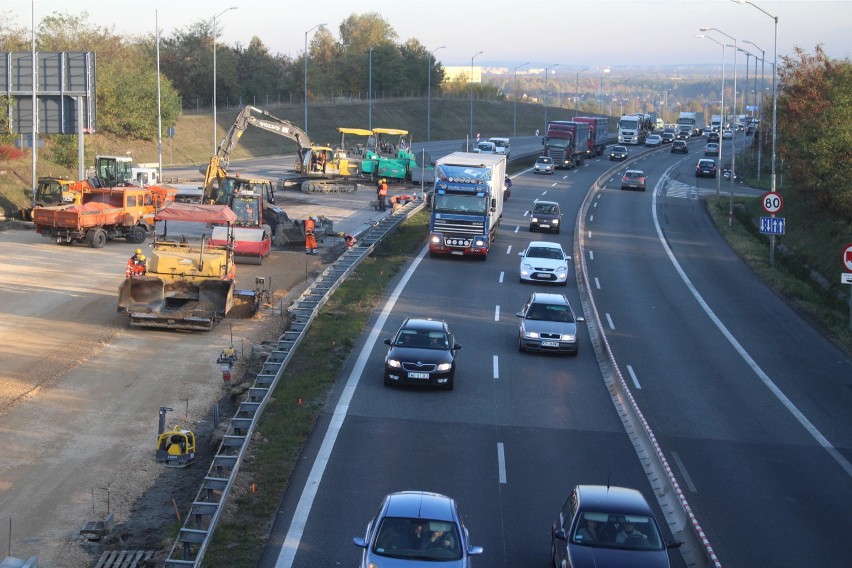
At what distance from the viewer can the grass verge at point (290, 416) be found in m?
14.4

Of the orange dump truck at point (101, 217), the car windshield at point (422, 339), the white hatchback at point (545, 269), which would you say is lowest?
the car windshield at point (422, 339)

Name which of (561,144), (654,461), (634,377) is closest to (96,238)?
(634,377)

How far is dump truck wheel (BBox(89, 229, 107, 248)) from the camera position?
4022cm

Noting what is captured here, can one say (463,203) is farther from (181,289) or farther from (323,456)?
(323,456)

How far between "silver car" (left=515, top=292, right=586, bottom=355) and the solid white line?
3.97 meters

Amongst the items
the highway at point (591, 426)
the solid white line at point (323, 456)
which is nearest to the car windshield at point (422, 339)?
the highway at point (591, 426)

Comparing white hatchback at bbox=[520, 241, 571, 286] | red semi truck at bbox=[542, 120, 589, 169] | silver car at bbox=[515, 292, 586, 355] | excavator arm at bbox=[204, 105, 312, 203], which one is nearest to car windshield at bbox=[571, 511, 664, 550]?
silver car at bbox=[515, 292, 586, 355]

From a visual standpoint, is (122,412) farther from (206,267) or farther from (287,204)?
(287,204)

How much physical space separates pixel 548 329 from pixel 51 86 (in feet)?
117

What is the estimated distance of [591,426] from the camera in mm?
20734

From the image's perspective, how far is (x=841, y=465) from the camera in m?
19.2

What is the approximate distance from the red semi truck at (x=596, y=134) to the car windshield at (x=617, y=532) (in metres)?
79.7

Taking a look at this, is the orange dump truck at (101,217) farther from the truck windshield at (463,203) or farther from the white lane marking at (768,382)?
the white lane marking at (768,382)

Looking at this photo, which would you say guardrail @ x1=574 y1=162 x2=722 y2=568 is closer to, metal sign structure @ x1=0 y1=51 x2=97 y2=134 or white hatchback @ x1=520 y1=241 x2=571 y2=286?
white hatchback @ x1=520 y1=241 x2=571 y2=286
